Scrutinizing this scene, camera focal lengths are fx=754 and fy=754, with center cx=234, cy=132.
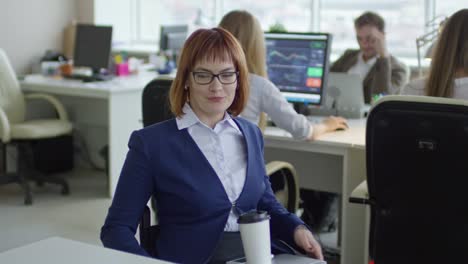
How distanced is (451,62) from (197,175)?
131cm

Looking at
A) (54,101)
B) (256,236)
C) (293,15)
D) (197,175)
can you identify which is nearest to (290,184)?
(197,175)

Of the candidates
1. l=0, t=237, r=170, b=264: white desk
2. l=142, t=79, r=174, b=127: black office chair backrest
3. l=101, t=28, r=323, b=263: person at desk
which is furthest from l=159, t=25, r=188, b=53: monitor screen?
l=0, t=237, r=170, b=264: white desk

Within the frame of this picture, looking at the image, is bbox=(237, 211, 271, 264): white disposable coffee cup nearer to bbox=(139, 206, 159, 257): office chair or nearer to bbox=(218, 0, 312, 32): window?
bbox=(139, 206, 159, 257): office chair

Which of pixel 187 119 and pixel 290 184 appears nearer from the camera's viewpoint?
pixel 187 119

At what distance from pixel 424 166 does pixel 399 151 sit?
93 millimetres

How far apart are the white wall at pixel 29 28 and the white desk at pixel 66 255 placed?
15.1 ft

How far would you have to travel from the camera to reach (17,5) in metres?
5.95

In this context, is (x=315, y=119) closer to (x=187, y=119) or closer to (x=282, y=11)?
(x=187, y=119)

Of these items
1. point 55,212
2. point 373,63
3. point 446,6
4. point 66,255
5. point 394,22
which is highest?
point 446,6

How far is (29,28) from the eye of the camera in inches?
238

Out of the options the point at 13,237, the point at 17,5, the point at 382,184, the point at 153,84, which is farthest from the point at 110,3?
the point at 382,184

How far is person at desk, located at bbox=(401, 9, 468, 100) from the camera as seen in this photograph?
2.84 meters

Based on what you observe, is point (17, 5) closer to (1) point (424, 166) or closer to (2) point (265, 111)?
(2) point (265, 111)

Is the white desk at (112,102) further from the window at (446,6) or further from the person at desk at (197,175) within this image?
the person at desk at (197,175)
